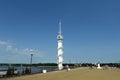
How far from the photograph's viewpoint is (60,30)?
111m

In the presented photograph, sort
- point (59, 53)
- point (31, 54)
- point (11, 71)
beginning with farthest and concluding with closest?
point (59, 53)
point (31, 54)
point (11, 71)

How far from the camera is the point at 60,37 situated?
357ft

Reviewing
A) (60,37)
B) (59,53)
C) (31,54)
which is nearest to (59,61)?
(59,53)

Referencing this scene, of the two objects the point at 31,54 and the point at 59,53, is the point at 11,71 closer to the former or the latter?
the point at 31,54

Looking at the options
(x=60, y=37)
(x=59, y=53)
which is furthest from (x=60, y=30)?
(x=59, y=53)

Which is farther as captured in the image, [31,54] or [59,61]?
[59,61]

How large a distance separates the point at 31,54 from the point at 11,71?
24.2m

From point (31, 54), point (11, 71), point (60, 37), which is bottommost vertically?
point (11, 71)

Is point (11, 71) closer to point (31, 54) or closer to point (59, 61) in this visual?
point (31, 54)

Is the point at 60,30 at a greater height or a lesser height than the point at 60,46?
greater

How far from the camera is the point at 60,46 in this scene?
352ft

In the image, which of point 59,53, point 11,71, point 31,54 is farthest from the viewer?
point 59,53

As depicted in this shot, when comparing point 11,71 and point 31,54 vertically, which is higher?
point 31,54

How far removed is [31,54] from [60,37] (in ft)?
125
